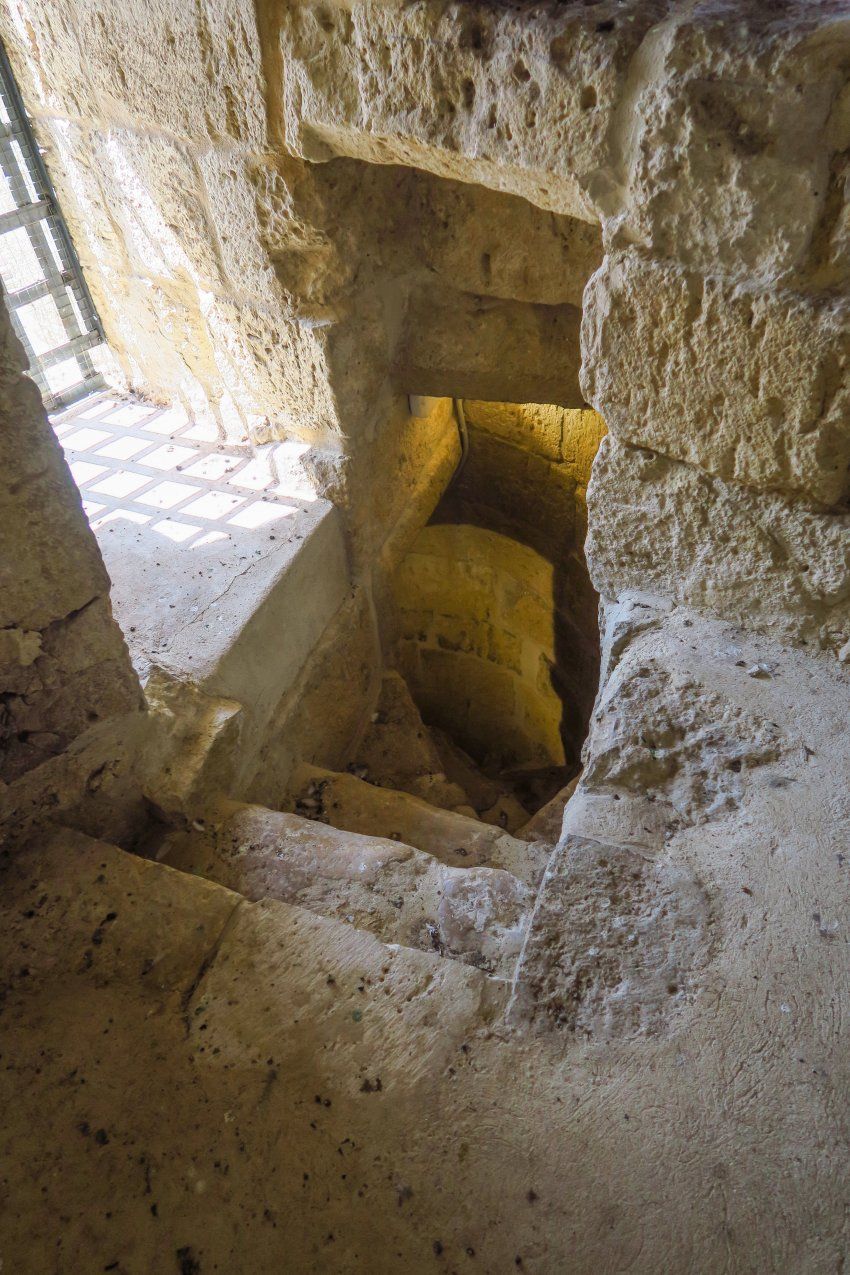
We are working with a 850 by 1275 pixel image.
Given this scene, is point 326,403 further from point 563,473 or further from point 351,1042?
point 351,1042

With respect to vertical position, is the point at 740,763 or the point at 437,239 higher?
the point at 437,239

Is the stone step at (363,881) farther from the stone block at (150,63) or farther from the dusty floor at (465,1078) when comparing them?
the stone block at (150,63)

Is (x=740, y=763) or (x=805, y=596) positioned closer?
(x=740, y=763)

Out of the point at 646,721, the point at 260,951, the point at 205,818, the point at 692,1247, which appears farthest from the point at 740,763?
the point at 205,818

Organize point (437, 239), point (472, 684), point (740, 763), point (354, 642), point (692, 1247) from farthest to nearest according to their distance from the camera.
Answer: point (472, 684), point (354, 642), point (437, 239), point (740, 763), point (692, 1247)

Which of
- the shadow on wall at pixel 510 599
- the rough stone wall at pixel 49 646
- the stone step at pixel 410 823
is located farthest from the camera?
the shadow on wall at pixel 510 599

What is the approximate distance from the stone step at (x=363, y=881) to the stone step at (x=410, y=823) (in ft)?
1.00

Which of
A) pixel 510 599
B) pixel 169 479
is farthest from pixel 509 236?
pixel 510 599

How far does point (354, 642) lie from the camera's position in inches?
118

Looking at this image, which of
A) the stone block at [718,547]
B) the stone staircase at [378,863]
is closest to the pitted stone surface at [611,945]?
the stone staircase at [378,863]

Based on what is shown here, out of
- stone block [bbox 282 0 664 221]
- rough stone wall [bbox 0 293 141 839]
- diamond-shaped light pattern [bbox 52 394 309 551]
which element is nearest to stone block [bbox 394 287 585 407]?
diamond-shaped light pattern [bbox 52 394 309 551]

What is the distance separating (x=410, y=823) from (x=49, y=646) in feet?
3.85

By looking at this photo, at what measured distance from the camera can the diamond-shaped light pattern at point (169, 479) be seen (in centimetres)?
264

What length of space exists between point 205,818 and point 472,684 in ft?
7.86
